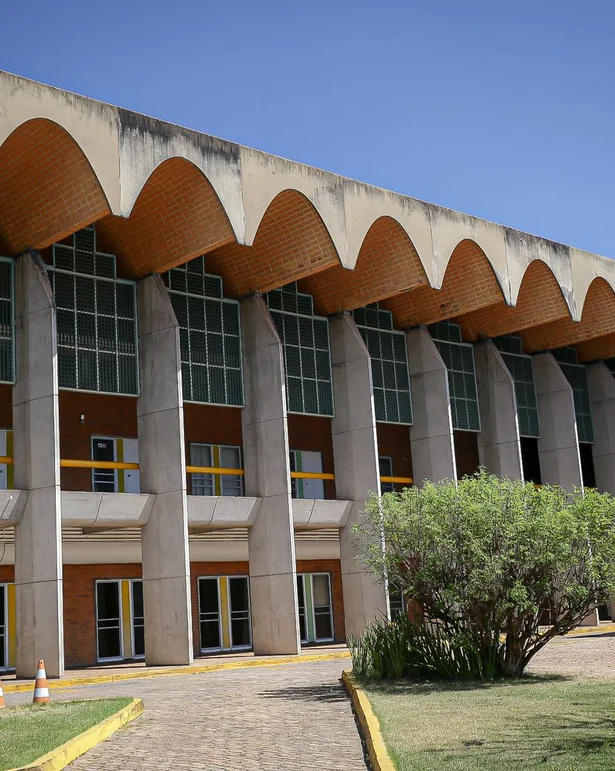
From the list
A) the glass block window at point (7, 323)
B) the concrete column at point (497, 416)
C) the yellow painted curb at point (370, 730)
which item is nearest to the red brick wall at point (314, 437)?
the concrete column at point (497, 416)

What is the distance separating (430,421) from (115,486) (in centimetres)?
1063

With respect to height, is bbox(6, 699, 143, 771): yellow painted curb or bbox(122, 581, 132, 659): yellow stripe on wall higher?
→ bbox(122, 581, 132, 659): yellow stripe on wall

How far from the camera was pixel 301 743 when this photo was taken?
10.1 metres

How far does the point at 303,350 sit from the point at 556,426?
12.2 metres

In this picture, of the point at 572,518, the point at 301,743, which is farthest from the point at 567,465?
the point at 301,743

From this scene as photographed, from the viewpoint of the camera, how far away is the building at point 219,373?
22.9 meters

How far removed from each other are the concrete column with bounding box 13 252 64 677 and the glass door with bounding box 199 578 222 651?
9705 mm

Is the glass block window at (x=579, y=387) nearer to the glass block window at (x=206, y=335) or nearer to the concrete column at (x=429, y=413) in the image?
the concrete column at (x=429, y=413)

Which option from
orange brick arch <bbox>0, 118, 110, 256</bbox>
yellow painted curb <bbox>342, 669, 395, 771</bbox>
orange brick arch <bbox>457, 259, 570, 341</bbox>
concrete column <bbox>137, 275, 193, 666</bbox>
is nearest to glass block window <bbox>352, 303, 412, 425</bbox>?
orange brick arch <bbox>457, 259, 570, 341</bbox>

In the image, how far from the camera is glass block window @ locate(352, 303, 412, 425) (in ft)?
105

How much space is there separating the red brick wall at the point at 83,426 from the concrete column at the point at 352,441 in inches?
265

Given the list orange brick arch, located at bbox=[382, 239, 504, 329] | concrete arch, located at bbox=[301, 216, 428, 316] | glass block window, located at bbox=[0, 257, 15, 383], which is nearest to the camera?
glass block window, located at bbox=[0, 257, 15, 383]

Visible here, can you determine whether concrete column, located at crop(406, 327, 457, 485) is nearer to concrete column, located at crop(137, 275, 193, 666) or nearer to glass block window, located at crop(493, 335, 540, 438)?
glass block window, located at crop(493, 335, 540, 438)

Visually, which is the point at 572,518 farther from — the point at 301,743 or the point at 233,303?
the point at 233,303
